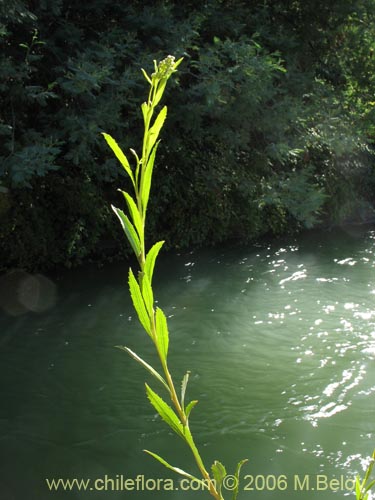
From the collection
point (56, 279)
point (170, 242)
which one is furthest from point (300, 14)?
point (56, 279)

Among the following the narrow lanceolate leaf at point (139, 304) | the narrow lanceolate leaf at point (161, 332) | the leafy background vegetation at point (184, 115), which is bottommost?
the leafy background vegetation at point (184, 115)

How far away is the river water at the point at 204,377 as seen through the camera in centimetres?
425

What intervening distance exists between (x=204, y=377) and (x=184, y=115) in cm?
432

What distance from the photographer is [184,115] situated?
8883 mm

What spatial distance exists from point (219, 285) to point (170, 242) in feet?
5.31

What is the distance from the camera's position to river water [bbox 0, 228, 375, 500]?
425cm

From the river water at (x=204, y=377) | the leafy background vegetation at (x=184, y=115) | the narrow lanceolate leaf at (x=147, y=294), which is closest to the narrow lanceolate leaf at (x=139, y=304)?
the narrow lanceolate leaf at (x=147, y=294)

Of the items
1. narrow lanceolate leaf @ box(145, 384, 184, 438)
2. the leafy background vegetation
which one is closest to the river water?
the leafy background vegetation

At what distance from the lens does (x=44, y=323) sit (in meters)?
7.04

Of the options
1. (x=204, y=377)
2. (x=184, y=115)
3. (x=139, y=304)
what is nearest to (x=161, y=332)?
(x=139, y=304)

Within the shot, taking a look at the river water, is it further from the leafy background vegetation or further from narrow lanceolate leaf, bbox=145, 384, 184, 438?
narrow lanceolate leaf, bbox=145, 384, 184, 438

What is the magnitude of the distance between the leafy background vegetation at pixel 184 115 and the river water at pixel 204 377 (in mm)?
865

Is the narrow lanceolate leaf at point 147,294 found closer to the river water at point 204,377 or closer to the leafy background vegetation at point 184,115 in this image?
the river water at point 204,377

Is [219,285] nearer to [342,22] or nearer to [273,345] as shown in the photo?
[273,345]
